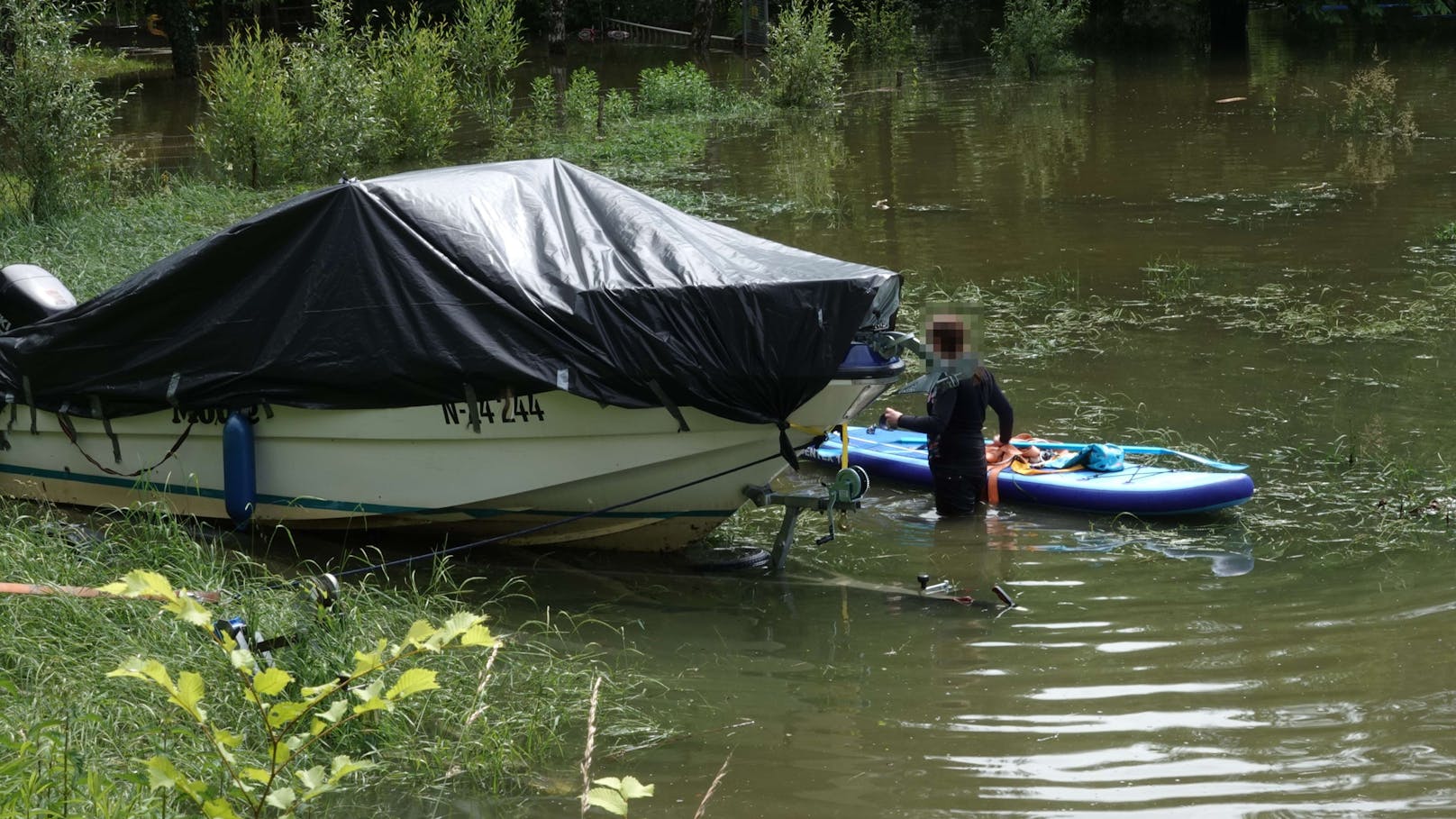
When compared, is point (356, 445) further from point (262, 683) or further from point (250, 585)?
point (262, 683)

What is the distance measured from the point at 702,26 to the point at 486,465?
36.8 m

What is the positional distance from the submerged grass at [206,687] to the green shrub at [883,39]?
33.9 metres

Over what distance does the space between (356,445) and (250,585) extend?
1348 millimetres

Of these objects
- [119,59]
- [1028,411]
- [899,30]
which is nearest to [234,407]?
[1028,411]

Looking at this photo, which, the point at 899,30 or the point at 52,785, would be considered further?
the point at 899,30

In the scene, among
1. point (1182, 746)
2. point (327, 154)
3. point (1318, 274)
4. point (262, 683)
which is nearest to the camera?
point (262, 683)

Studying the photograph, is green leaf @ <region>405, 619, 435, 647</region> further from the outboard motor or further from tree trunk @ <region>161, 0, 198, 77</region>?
tree trunk @ <region>161, 0, 198, 77</region>

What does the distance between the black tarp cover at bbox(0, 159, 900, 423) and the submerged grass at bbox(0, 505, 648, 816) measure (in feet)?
3.57

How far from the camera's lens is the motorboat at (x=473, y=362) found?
6.64 meters

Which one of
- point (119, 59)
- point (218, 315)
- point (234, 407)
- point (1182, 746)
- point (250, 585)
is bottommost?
point (1182, 746)

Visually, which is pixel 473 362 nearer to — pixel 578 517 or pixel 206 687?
pixel 578 517

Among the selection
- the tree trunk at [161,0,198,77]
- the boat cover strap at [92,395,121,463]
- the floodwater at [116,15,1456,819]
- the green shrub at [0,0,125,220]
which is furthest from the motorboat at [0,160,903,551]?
the tree trunk at [161,0,198,77]

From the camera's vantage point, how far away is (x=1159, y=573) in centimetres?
708

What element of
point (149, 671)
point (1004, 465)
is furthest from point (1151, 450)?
point (149, 671)
